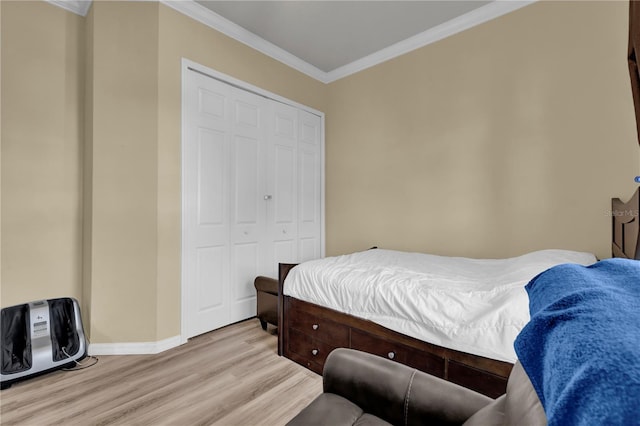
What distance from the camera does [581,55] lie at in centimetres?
222

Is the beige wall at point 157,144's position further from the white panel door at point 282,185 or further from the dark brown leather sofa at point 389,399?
the dark brown leather sofa at point 389,399

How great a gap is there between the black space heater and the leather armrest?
204cm

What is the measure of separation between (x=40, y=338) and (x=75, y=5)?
260cm

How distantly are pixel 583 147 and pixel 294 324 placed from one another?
2.57 metres

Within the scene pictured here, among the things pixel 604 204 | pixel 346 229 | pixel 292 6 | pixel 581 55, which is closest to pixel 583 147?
pixel 604 204

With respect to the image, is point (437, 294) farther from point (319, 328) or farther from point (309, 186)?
point (309, 186)

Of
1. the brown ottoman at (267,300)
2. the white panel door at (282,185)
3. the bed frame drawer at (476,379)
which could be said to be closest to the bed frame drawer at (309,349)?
the brown ottoman at (267,300)

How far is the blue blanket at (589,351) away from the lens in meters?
0.31

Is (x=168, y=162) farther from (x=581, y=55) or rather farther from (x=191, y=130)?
(x=581, y=55)

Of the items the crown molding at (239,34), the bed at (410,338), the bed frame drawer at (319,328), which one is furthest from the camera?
the crown molding at (239,34)

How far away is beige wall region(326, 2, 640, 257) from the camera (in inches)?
84.4

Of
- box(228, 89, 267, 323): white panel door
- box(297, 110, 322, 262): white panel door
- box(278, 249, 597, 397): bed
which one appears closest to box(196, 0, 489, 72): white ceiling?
box(228, 89, 267, 323): white panel door

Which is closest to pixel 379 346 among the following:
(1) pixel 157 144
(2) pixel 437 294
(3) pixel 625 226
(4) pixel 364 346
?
(4) pixel 364 346

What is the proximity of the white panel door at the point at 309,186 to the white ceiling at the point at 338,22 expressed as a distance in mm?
781
